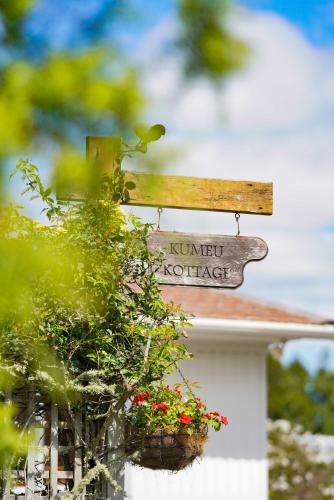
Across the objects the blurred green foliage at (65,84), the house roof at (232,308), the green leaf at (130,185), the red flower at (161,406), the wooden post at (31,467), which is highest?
the house roof at (232,308)

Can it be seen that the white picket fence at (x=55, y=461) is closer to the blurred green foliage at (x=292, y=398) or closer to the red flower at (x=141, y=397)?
the red flower at (x=141, y=397)

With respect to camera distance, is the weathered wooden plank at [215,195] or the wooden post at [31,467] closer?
Result: the wooden post at [31,467]

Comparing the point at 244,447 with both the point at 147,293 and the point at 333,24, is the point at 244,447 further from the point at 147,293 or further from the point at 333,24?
the point at 333,24

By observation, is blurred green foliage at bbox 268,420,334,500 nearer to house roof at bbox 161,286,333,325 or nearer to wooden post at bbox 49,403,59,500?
house roof at bbox 161,286,333,325

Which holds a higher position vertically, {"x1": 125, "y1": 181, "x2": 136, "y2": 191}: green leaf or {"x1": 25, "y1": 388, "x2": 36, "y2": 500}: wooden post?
{"x1": 125, "y1": 181, "x2": 136, "y2": 191}: green leaf

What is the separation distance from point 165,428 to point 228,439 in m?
5.86

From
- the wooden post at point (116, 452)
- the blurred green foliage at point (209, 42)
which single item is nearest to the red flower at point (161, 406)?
the wooden post at point (116, 452)

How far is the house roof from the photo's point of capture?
1156 cm

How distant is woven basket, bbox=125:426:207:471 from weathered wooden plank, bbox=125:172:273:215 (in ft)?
4.54

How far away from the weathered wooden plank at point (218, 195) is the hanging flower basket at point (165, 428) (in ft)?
3.86

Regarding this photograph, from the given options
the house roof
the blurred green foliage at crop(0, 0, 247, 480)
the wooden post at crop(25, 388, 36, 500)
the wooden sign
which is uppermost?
the house roof

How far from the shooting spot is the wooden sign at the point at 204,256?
18.8ft

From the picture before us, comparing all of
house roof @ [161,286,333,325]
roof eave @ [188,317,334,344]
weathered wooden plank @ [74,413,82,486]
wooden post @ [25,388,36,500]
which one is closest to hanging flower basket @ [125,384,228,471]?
weathered wooden plank @ [74,413,82,486]

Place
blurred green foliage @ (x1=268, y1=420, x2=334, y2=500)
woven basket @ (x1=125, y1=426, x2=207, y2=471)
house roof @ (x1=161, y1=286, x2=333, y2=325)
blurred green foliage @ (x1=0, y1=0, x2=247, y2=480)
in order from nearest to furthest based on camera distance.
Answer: blurred green foliage @ (x1=0, y1=0, x2=247, y2=480) < woven basket @ (x1=125, y1=426, x2=207, y2=471) < house roof @ (x1=161, y1=286, x2=333, y2=325) < blurred green foliage @ (x1=268, y1=420, x2=334, y2=500)
